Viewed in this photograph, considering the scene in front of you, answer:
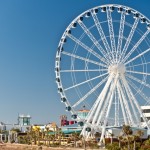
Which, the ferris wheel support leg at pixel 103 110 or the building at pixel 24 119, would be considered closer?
the ferris wheel support leg at pixel 103 110

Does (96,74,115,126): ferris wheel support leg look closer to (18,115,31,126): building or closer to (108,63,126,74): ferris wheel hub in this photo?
(108,63,126,74): ferris wheel hub

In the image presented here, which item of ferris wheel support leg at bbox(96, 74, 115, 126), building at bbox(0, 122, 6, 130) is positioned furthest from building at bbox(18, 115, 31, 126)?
ferris wheel support leg at bbox(96, 74, 115, 126)

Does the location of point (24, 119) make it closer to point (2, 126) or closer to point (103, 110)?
Result: point (2, 126)

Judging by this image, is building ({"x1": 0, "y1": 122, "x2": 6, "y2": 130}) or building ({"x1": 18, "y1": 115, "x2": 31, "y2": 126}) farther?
building ({"x1": 18, "y1": 115, "x2": 31, "y2": 126})

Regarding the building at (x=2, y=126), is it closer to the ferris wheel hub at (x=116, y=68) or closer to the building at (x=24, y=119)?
the building at (x=24, y=119)

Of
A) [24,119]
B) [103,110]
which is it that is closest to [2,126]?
[24,119]

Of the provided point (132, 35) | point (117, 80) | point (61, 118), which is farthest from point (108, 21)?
point (61, 118)

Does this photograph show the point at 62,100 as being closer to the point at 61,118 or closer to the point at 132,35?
the point at 132,35

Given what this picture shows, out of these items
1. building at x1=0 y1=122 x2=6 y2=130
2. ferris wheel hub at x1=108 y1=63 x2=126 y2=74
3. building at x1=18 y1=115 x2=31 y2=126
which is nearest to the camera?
ferris wheel hub at x1=108 y1=63 x2=126 y2=74

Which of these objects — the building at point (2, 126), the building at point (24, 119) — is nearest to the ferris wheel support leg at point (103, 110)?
the building at point (2, 126)

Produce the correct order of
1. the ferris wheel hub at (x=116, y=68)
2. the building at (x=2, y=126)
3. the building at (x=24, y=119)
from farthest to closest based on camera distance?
the building at (x=24, y=119) < the building at (x=2, y=126) < the ferris wheel hub at (x=116, y=68)

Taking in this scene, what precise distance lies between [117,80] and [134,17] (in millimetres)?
9437

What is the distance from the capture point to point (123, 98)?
5575 cm

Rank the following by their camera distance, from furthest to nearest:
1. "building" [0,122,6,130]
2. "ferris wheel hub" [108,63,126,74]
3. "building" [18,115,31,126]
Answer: "building" [18,115,31,126], "building" [0,122,6,130], "ferris wheel hub" [108,63,126,74]
